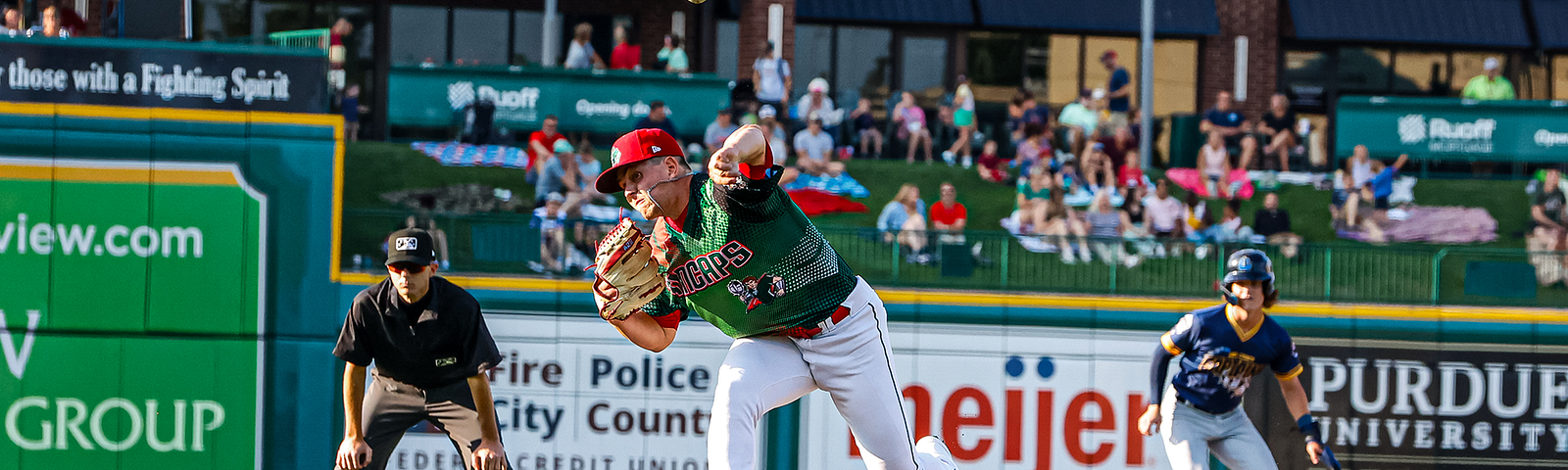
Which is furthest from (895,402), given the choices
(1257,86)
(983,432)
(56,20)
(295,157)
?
(1257,86)

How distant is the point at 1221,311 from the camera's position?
8.38m

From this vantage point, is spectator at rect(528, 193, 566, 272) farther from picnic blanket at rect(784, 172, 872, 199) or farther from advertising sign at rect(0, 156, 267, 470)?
picnic blanket at rect(784, 172, 872, 199)

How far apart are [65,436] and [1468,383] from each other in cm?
870

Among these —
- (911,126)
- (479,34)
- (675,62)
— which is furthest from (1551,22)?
(479,34)

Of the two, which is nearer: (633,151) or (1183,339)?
(633,151)

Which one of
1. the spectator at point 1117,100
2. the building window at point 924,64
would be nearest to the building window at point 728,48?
the building window at point 924,64

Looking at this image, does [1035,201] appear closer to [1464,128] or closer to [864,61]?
[1464,128]

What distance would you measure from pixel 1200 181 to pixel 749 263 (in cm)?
1125

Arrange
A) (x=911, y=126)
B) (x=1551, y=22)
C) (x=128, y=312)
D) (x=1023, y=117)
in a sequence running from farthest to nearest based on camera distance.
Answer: (x=1551, y=22)
(x=1023, y=117)
(x=911, y=126)
(x=128, y=312)

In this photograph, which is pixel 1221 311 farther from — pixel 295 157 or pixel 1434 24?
pixel 1434 24

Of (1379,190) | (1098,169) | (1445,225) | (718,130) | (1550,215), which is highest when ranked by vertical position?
(718,130)

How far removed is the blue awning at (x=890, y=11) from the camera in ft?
76.7

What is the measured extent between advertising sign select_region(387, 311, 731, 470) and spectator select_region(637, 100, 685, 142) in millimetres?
5071

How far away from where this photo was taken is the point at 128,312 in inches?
361
